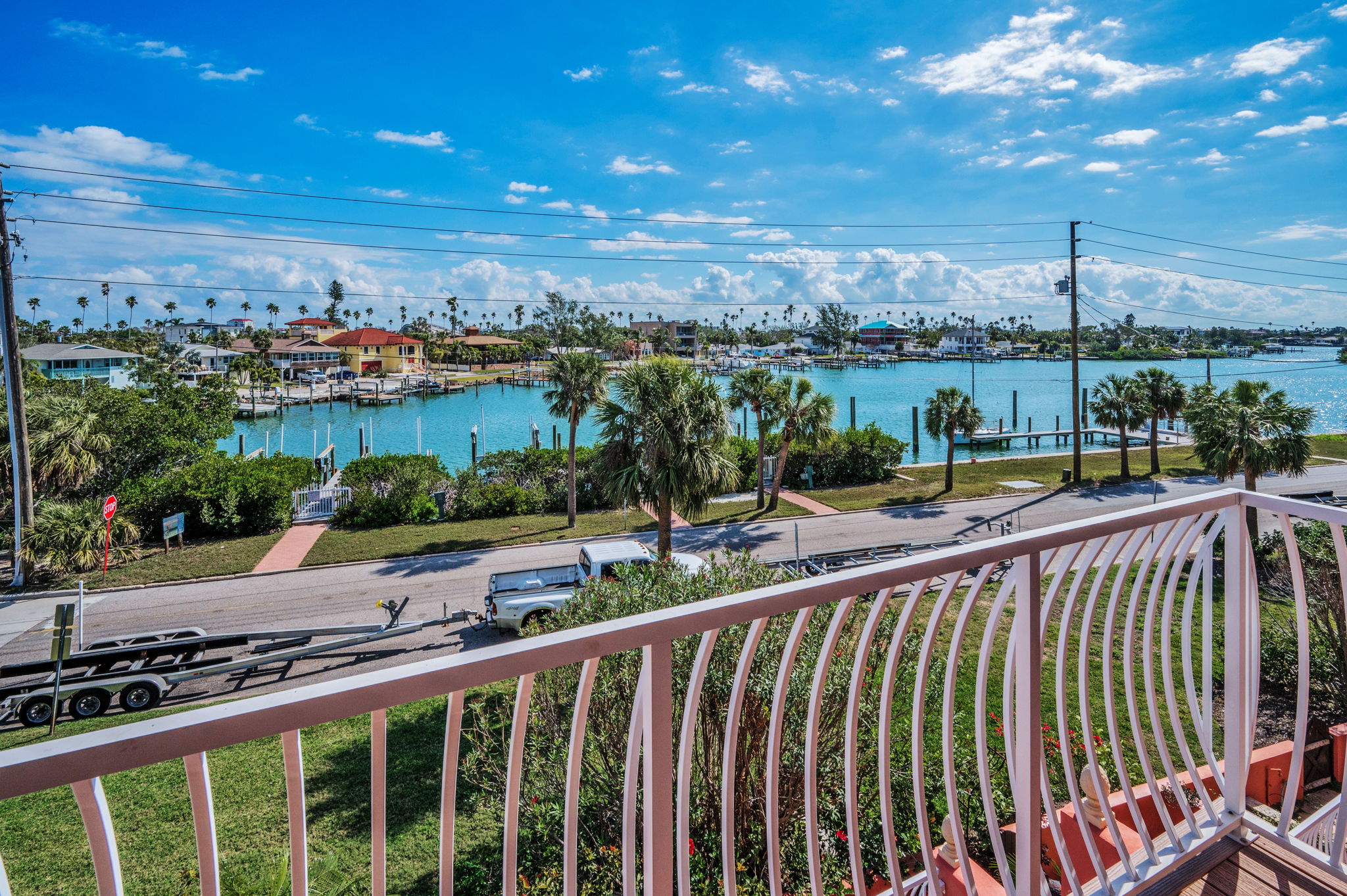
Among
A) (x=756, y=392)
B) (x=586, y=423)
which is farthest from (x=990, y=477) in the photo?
(x=586, y=423)

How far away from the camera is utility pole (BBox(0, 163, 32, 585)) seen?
16.1m

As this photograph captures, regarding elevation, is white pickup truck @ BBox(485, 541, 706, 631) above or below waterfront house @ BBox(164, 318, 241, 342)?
below

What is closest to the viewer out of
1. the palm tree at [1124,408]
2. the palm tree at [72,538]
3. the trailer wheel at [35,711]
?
the trailer wheel at [35,711]

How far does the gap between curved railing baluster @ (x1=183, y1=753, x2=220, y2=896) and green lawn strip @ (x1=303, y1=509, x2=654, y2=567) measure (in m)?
18.9

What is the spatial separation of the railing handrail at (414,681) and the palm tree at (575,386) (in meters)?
19.6

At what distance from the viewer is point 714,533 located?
21.1 metres

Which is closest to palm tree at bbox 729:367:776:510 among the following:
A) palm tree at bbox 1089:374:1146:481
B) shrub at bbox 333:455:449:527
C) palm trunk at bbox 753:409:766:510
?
palm trunk at bbox 753:409:766:510

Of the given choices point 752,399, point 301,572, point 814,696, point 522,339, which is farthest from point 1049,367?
point 814,696

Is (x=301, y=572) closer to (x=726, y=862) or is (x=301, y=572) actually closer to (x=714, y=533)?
(x=714, y=533)

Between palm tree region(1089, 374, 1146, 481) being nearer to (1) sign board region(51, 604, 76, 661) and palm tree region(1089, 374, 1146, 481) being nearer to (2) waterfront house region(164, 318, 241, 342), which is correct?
(1) sign board region(51, 604, 76, 661)

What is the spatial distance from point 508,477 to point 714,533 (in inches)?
304

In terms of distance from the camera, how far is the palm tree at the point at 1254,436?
1805cm

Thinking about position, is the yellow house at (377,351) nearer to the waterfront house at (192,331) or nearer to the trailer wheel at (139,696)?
the waterfront house at (192,331)

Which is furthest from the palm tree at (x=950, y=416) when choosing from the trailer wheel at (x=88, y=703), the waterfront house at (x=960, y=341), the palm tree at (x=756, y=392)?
the waterfront house at (x=960, y=341)
